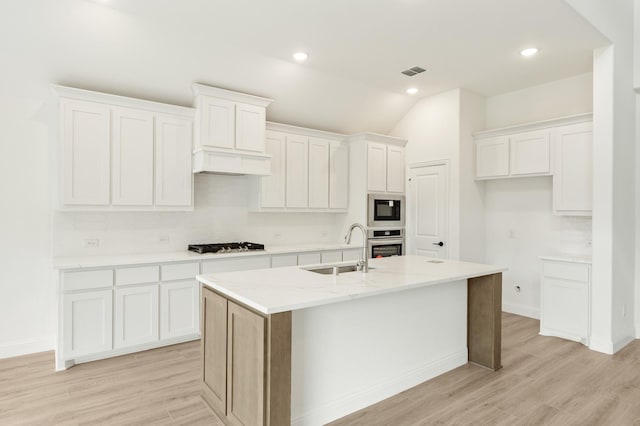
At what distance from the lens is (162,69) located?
388 cm

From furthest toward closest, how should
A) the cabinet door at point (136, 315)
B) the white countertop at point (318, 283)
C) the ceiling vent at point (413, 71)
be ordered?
the ceiling vent at point (413, 71), the cabinet door at point (136, 315), the white countertop at point (318, 283)

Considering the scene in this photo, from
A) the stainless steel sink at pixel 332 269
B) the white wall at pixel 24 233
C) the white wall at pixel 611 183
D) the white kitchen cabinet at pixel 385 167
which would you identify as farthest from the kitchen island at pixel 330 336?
the white kitchen cabinet at pixel 385 167

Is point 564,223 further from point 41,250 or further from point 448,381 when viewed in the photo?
point 41,250

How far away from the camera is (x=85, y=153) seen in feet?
12.0

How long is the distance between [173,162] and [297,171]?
1.67 meters

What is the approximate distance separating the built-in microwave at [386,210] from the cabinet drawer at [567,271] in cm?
205

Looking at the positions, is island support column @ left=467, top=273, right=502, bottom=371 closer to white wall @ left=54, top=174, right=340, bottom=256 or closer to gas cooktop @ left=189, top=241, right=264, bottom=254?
gas cooktop @ left=189, top=241, right=264, bottom=254

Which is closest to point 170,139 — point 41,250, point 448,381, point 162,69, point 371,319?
point 162,69

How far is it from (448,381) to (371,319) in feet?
3.16

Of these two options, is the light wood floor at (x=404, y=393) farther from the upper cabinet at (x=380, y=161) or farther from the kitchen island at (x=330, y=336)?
the upper cabinet at (x=380, y=161)

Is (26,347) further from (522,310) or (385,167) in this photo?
(522,310)

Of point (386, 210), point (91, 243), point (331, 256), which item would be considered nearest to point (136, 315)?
point (91, 243)

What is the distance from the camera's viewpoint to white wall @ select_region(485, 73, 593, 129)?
4.57m

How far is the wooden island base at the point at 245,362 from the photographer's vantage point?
2.05 meters
